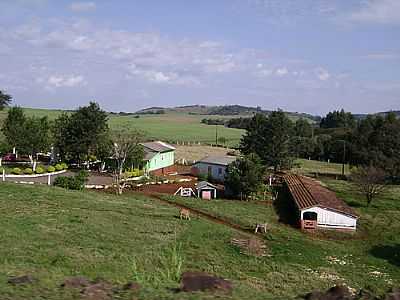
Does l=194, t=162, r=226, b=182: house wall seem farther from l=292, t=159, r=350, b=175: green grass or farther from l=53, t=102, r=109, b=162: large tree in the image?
l=292, t=159, r=350, b=175: green grass

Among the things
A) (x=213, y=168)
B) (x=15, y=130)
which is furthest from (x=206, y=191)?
(x=15, y=130)

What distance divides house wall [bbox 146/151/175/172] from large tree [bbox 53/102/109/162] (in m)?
6.39

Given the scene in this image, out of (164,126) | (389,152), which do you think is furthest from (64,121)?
(164,126)

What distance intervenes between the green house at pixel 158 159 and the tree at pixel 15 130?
12.7 metres

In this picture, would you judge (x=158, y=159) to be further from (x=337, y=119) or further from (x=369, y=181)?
(x=337, y=119)

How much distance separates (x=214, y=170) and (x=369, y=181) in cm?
1694

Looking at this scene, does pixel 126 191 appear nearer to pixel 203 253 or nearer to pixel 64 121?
pixel 64 121

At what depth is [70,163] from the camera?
5156 cm

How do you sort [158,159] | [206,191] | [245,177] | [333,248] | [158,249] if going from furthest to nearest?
[158,159] < [206,191] < [245,177] < [333,248] < [158,249]

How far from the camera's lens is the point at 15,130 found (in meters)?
49.2

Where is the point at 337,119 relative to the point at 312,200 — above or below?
above

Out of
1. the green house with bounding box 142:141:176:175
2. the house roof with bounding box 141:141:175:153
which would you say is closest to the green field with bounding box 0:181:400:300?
the green house with bounding box 142:141:176:175

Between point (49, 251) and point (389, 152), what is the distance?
5219cm

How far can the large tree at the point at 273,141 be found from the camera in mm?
53438
